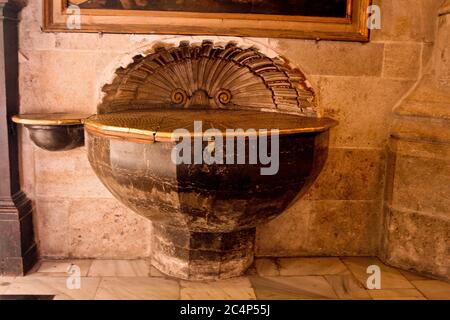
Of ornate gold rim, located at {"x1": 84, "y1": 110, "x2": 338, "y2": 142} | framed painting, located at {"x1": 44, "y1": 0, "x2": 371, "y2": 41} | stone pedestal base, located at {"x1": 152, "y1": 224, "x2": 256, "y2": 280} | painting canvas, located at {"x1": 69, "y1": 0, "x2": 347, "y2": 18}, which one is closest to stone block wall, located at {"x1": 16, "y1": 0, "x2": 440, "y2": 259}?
framed painting, located at {"x1": 44, "y1": 0, "x2": 371, "y2": 41}

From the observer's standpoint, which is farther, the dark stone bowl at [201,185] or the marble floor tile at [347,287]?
the marble floor tile at [347,287]

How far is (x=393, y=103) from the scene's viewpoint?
9.65 feet

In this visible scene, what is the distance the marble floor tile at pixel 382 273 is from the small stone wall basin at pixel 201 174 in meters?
0.75

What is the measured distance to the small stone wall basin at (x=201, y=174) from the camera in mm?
2148

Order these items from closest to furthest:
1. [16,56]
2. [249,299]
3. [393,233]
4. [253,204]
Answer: [253,204] < [249,299] < [16,56] < [393,233]

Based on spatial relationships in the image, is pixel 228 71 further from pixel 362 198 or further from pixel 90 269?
pixel 90 269

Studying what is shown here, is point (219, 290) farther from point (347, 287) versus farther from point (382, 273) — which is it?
point (382, 273)

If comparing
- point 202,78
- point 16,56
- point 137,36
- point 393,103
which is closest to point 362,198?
point 393,103

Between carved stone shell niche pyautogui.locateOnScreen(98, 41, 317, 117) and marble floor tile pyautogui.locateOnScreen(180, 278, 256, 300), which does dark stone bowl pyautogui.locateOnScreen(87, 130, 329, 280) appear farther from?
carved stone shell niche pyautogui.locateOnScreen(98, 41, 317, 117)

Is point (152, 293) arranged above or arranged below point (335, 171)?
below

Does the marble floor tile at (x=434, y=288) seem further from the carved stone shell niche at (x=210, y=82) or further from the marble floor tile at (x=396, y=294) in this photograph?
the carved stone shell niche at (x=210, y=82)

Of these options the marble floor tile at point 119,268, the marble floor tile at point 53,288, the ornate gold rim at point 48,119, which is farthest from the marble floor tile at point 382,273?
the ornate gold rim at point 48,119

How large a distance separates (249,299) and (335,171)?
1012 mm

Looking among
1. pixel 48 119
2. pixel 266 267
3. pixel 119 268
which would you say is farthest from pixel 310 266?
pixel 48 119
